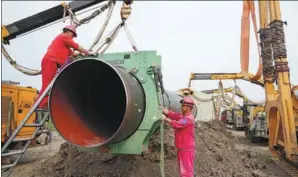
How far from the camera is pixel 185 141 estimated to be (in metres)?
4.00

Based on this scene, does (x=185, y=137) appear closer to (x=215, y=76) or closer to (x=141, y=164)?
(x=141, y=164)

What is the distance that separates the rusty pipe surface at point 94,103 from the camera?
317 cm

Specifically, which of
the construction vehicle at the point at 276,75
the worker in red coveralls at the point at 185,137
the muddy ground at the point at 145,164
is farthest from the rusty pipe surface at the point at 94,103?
the construction vehicle at the point at 276,75

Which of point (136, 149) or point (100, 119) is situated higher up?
point (100, 119)

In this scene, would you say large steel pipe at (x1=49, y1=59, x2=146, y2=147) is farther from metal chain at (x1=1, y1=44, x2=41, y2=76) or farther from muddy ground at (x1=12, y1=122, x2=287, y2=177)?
metal chain at (x1=1, y1=44, x2=41, y2=76)

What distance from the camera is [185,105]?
160 inches

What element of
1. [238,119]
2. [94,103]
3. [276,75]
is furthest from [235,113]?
[94,103]

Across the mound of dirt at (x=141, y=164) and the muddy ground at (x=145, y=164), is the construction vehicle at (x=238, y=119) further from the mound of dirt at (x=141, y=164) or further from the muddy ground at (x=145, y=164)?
the mound of dirt at (x=141, y=164)

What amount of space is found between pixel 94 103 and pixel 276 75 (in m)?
4.38

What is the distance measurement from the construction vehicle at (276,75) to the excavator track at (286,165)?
0.20ft

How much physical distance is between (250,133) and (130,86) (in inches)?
486

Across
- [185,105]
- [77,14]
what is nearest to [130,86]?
[185,105]

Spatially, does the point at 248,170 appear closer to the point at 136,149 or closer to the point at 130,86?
the point at 136,149

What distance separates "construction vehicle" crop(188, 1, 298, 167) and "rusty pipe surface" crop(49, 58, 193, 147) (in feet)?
12.7
